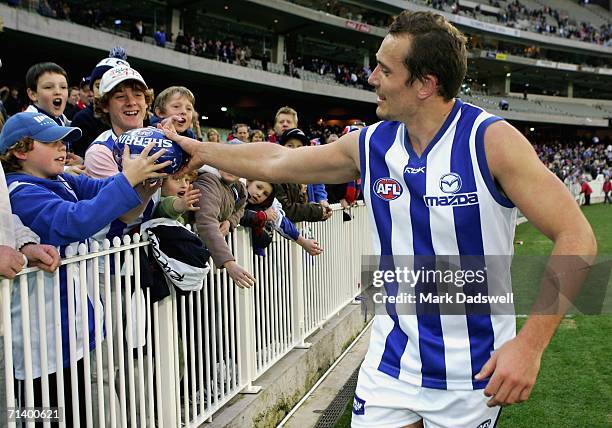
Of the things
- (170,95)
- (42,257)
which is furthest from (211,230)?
(42,257)

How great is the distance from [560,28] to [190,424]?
225ft

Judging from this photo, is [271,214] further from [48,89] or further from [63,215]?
[63,215]

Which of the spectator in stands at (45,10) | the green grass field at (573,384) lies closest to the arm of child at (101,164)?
the green grass field at (573,384)

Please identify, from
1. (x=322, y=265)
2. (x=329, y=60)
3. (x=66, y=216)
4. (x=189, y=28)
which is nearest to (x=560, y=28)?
(x=329, y=60)

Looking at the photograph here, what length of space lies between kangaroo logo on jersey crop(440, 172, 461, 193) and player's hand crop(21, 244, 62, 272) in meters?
1.53

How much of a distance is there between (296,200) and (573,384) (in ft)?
9.77

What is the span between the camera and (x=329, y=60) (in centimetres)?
4750

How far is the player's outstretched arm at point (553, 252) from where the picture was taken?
80.6 inches

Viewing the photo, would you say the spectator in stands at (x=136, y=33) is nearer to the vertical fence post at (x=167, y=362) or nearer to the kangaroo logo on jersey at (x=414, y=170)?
the vertical fence post at (x=167, y=362)

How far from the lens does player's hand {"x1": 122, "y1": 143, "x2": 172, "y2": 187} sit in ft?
8.71

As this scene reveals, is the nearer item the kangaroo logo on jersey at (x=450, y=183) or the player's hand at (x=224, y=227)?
the kangaroo logo on jersey at (x=450, y=183)

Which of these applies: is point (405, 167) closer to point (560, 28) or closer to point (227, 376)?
point (227, 376)

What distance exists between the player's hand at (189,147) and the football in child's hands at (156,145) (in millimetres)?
26

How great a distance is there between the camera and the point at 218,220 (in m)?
4.00
